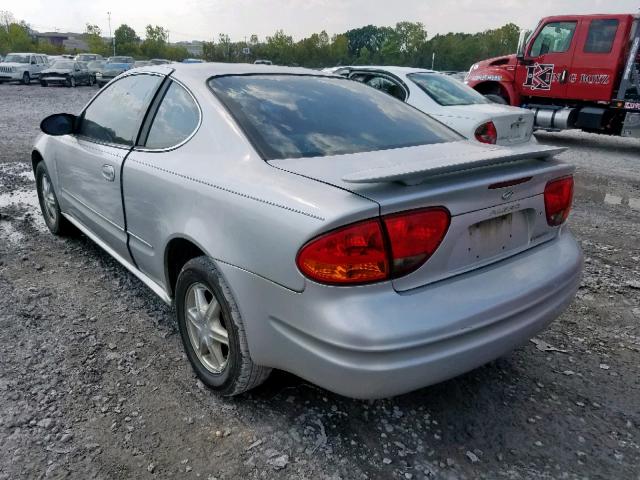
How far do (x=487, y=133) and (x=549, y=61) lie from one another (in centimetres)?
599

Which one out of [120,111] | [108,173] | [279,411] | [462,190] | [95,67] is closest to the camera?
[462,190]

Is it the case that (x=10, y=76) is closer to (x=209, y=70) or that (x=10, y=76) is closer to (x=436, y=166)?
(x=209, y=70)

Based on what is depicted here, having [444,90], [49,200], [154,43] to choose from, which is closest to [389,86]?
[444,90]

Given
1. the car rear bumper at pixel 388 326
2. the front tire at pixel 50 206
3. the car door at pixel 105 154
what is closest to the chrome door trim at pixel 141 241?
the car door at pixel 105 154

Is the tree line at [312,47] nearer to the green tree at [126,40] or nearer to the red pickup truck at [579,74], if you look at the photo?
the green tree at [126,40]

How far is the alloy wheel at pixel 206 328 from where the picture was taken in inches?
96.0

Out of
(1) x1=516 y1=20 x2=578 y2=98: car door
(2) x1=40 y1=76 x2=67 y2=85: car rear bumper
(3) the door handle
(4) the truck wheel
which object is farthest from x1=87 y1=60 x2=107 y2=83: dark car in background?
(3) the door handle

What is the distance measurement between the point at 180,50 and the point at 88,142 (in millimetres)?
96207

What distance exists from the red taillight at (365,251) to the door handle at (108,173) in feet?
5.71

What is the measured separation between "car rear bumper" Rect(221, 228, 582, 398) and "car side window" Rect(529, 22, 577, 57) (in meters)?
10.7

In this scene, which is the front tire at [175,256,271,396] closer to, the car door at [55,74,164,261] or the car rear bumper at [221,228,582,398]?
the car rear bumper at [221,228,582,398]

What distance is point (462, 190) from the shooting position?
6.57 feet

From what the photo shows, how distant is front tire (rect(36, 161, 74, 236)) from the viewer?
4484mm

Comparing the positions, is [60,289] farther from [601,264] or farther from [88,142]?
[601,264]
